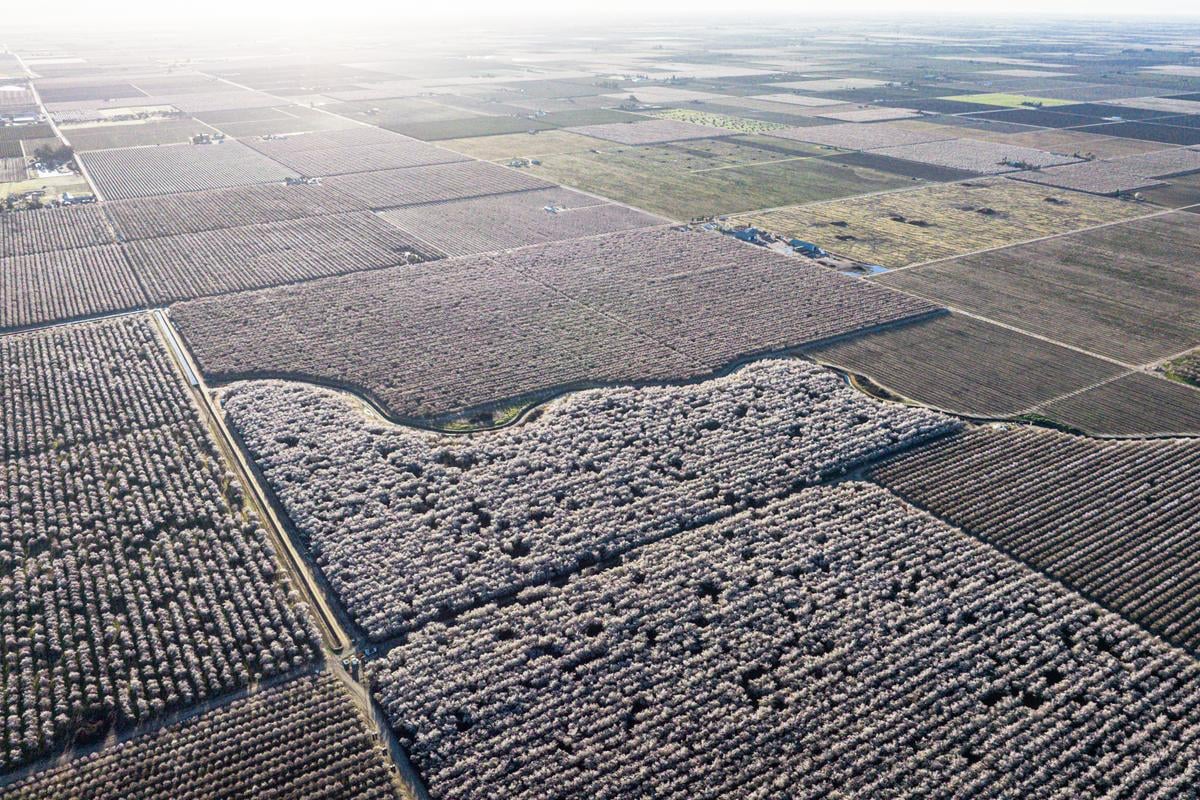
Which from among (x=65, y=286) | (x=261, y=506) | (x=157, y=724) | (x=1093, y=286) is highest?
(x=1093, y=286)

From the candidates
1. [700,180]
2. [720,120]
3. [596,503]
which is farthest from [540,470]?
[720,120]

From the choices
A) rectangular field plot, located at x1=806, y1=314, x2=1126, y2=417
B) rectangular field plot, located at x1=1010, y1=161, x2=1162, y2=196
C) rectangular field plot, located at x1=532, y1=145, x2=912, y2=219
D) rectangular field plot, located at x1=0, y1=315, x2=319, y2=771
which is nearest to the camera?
rectangular field plot, located at x1=0, y1=315, x2=319, y2=771

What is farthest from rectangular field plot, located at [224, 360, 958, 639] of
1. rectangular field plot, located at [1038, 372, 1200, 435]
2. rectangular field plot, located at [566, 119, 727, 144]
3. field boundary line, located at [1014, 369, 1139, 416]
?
rectangular field plot, located at [566, 119, 727, 144]

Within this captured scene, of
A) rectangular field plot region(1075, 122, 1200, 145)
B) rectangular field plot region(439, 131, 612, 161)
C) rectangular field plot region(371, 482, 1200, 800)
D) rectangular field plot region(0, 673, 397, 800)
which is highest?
rectangular field plot region(1075, 122, 1200, 145)

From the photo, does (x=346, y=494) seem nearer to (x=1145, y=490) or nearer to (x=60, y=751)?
(x=60, y=751)

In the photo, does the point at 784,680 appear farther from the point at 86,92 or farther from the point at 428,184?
the point at 86,92

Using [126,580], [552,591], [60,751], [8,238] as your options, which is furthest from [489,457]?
[8,238]

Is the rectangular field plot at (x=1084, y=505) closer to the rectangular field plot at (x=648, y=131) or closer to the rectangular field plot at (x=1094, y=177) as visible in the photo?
the rectangular field plot at (x=1094, y=177)

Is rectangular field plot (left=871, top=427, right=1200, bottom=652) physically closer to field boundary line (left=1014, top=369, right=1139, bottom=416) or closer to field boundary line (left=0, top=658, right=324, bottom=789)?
field boundary line (left=1014, top=369, right=1139, bottom=416)
